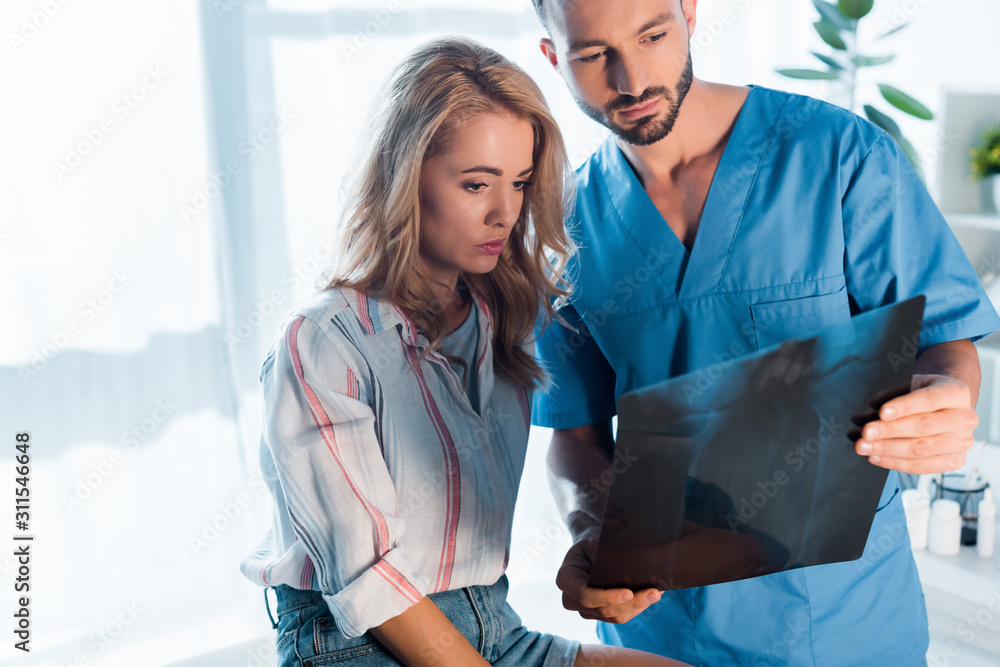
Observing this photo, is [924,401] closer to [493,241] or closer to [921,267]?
[921,267]

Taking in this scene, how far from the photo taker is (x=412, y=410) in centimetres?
83

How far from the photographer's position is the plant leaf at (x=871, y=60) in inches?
81.3

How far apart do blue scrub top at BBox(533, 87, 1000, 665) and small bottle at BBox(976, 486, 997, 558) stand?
2.98ft

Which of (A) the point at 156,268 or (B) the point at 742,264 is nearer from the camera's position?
(B) the point at 742,264

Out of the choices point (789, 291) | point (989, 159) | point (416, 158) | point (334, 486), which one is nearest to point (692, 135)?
point (789, 291)

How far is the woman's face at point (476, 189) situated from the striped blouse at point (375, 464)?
102mm

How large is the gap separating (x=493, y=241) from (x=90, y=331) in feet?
3.90

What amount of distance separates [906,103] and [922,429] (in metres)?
1.63

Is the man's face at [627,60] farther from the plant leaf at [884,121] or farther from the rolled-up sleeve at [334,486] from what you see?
the plant leaf at [884,121]

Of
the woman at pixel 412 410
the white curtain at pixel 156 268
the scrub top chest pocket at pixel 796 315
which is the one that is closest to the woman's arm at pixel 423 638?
the woman at pixel 412 410

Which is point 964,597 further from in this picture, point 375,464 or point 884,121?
point 375,464

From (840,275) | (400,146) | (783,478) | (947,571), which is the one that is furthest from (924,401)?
(947,571)

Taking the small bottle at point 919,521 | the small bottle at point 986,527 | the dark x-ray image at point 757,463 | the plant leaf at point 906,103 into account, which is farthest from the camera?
the plant leaf at point 906,103

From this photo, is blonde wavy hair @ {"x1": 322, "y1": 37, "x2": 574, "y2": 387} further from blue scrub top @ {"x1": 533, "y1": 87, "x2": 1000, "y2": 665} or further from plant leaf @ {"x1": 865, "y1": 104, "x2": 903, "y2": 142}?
plant leaf @ {"x1": 865, "y1": 104, "x2": 903, "y2": 142}
